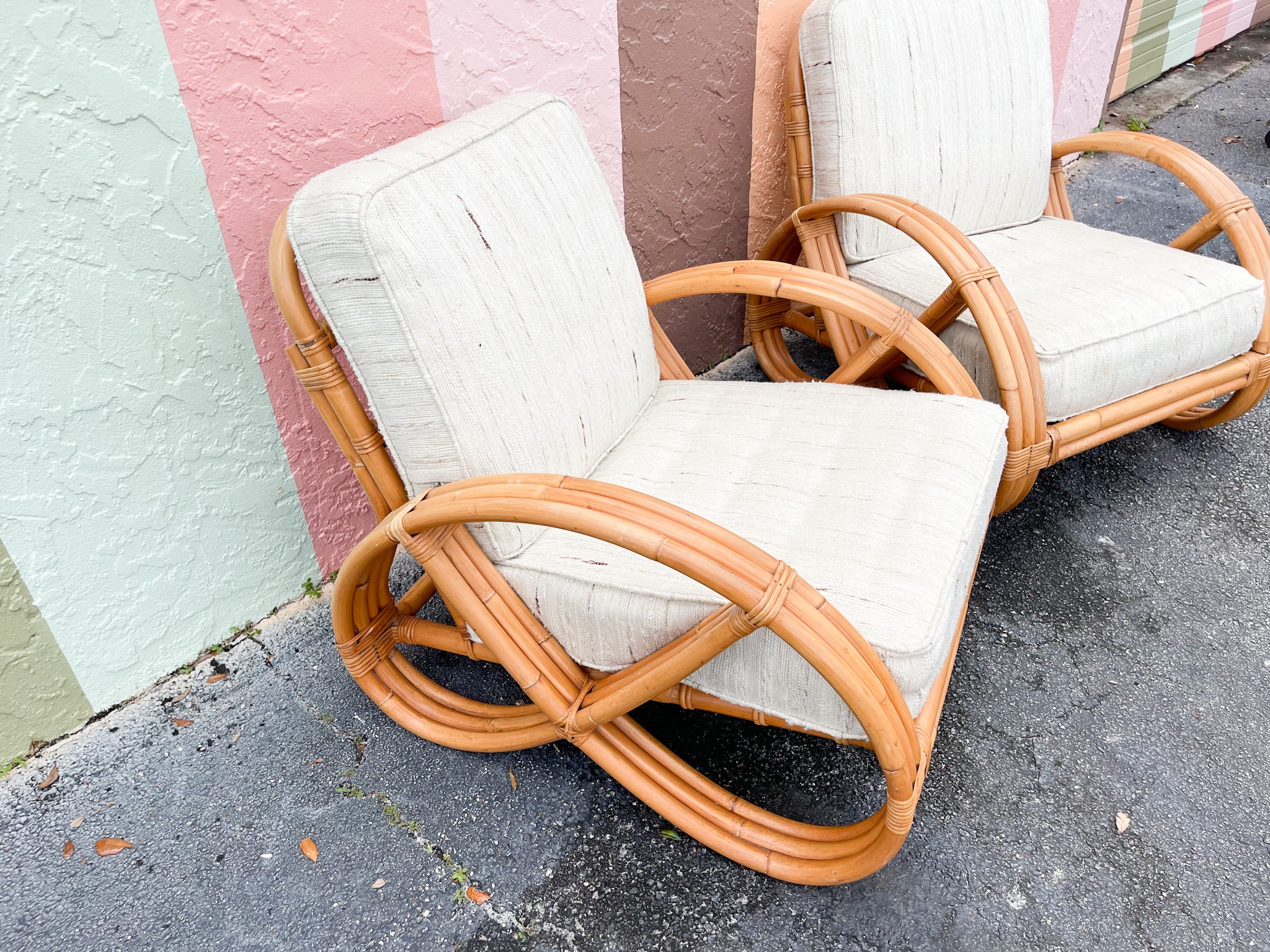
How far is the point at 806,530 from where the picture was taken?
1.23 meters

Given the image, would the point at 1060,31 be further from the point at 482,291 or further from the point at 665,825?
the point at 665,825

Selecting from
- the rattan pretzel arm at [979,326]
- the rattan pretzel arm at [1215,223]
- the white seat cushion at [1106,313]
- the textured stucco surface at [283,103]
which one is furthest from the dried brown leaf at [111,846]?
the rattan pretzel arm at [1215,223]

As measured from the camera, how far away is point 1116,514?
6.44 feet

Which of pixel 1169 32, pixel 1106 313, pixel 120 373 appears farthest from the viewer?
A: pixel 1169 32

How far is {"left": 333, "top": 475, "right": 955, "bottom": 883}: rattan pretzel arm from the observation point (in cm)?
99

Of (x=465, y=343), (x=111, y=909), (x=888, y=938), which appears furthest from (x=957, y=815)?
(x=111, y=909)

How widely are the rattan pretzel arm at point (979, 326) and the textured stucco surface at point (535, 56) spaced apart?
0.49 meters

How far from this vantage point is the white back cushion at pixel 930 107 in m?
1.94

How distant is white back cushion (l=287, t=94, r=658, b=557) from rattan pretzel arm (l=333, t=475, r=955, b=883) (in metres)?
0.10

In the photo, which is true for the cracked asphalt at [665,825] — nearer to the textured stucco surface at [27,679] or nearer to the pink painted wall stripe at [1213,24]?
the textured stucco surface at [27,679]

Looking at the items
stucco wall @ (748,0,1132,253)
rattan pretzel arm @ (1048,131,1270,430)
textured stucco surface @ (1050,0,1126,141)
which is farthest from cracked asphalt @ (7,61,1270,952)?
textured stucco surface @ (1050,0,1126,141)

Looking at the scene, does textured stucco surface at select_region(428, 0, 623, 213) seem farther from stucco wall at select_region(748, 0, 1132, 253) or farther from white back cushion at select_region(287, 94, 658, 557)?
stucco wall at select_region(748, 0, 1132, 253)

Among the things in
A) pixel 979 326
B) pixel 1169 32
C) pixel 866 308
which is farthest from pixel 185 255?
pixel 1169 32

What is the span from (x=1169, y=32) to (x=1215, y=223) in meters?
2.81
